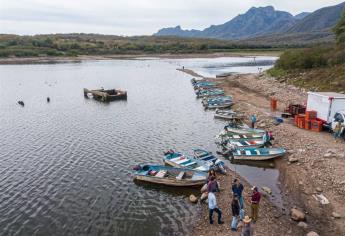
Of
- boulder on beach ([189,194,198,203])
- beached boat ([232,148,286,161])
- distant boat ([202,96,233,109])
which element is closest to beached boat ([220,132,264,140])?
beached boat ([232,148,286,161])

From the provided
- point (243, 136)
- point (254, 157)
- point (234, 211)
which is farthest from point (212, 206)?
point (243, 136)

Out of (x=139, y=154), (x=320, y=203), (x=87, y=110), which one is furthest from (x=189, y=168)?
(x=87, y=110)

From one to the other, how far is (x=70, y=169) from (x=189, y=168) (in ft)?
37.3

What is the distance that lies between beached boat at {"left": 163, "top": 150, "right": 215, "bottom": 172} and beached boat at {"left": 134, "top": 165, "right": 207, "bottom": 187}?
0.98 metres

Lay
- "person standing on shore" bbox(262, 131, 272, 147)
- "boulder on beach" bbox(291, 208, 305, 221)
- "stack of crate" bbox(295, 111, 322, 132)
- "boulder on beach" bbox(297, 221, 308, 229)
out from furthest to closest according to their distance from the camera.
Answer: "stack of crate" bbox(295, 111, 322, 132)
"person standing on shore" bbox(262, 131, 272, 147)
"boulder on beach" bbox(291, 208, 305, 221)
"boulder on beach" bbox(297, 221, 308, 229)

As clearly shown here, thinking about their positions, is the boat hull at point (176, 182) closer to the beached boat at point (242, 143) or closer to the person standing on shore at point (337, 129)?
the beached boat at point (242, 143)

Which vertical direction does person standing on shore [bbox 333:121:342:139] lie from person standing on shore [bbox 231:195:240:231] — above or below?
above

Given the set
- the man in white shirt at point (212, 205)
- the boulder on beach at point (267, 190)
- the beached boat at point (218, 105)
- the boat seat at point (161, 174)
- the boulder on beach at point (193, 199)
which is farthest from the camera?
the beached boat at point (218, 105)

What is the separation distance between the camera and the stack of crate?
116ft

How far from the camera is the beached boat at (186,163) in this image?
28.4 m

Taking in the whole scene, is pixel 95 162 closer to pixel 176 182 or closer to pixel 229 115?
pixel 176 182

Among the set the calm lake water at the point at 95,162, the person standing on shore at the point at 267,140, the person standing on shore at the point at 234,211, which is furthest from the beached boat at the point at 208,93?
the person standing on shore at the point at 234,211

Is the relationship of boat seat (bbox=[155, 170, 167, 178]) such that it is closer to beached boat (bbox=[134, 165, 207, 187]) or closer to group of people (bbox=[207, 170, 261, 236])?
beached boat (bbox=[134, 165, 207, 187])

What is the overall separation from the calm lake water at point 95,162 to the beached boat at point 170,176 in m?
0.65
